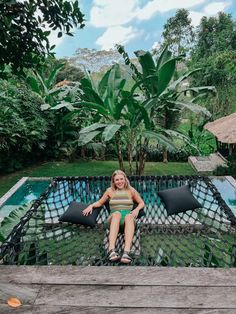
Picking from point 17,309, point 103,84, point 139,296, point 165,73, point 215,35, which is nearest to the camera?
point 17,309

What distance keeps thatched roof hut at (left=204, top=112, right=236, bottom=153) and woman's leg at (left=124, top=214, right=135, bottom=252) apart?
15.3 ft

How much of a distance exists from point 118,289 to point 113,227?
1.43 meters

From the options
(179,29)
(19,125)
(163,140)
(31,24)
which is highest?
(179,29)

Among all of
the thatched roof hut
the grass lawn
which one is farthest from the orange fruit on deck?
the thatched roof hut

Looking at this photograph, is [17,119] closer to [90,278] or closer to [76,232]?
[76,232]

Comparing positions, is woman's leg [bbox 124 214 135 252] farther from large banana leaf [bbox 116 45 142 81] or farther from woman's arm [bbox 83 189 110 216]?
large banana leaf [bbox 116 45 142 81]

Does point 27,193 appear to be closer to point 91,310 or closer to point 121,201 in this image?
point 121,201

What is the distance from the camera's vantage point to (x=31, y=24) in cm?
Answer: 179

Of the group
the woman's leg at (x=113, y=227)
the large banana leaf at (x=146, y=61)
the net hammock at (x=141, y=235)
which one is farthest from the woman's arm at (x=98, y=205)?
the large banana leaf at (x=146, y=61)

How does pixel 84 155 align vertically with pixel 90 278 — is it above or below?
below

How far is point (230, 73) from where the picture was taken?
10.9m

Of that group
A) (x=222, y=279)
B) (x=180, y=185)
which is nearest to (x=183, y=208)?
(x=180, y=185)

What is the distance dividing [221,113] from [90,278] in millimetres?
10108

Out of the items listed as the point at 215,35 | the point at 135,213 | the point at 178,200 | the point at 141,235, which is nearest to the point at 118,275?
the point at 135,213
